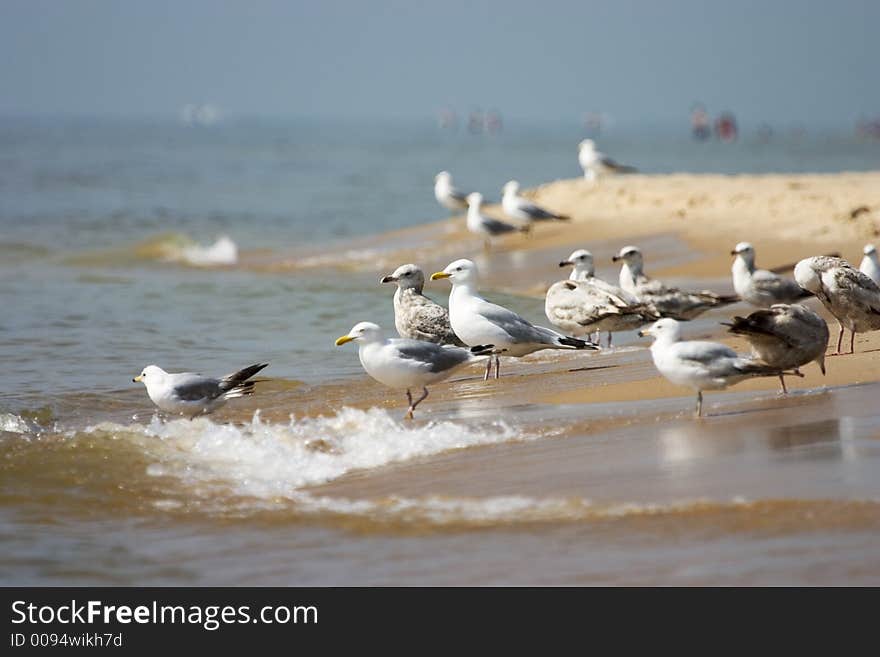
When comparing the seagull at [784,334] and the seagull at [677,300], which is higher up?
the seagull at [677,300]

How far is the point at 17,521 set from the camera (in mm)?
6859

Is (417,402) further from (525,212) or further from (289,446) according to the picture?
(525,212)

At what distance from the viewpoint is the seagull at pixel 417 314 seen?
34.3 feet

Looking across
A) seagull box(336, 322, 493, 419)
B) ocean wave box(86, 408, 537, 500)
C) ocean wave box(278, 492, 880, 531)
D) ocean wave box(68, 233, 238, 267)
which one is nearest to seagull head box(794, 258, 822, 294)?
seagull box(336, 322, 493, 419)

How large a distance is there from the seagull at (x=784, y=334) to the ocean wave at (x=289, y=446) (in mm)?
1543

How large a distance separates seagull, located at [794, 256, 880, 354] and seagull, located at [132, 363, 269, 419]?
428 centimetres

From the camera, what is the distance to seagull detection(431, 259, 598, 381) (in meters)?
9.72

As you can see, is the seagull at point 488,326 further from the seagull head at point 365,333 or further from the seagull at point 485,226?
the seagull at point 485,226

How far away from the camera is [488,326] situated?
9703mm

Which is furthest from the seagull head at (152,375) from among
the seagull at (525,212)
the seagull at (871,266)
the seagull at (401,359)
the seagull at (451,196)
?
the seagull at (451,196)

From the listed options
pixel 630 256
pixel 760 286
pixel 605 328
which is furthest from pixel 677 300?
pixel 605 328
